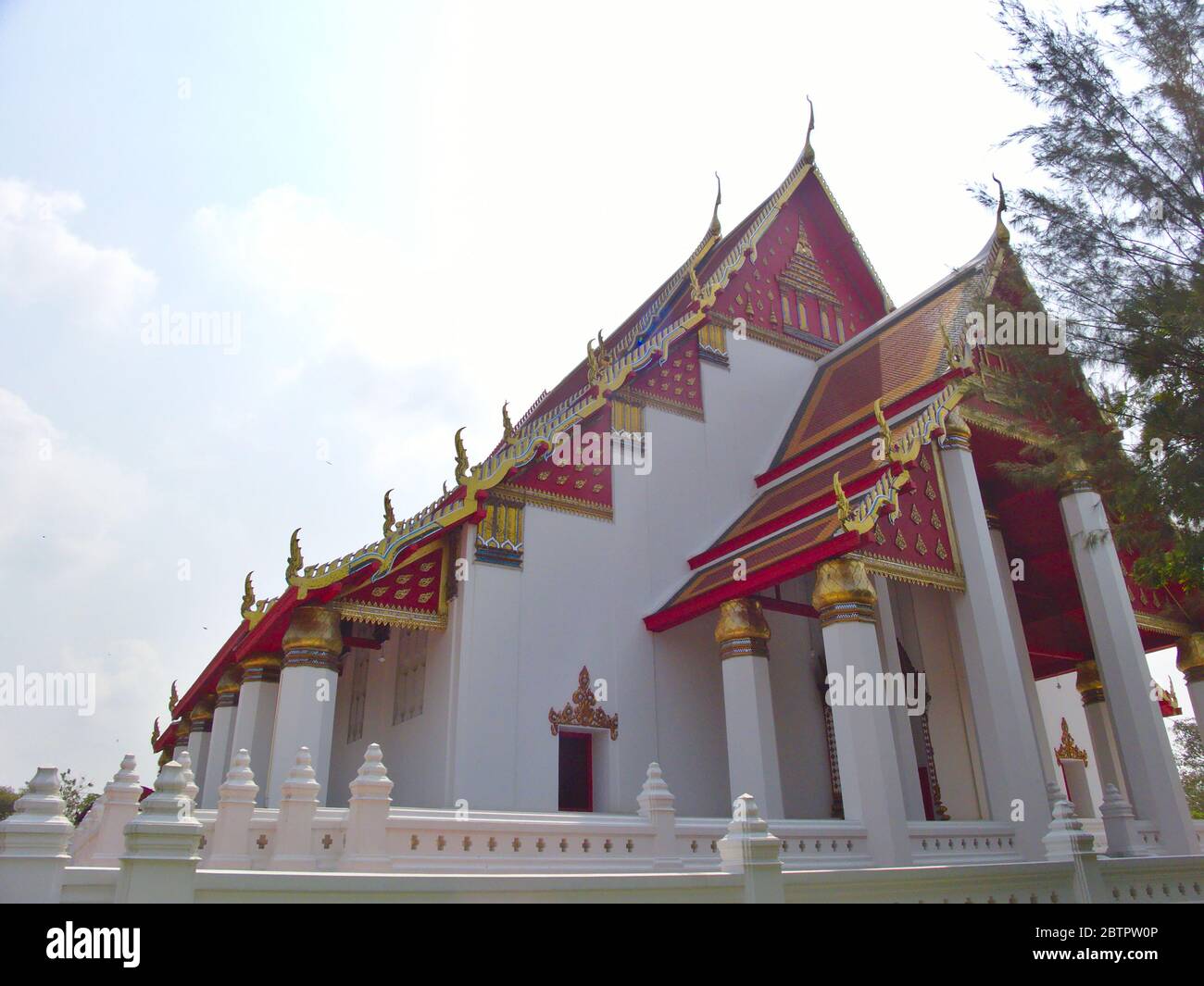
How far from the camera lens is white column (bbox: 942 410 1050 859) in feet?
27.7

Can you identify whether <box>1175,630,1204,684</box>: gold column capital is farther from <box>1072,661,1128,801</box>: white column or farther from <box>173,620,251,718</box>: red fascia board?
<box>173,620,251,718</box>: red fascia board

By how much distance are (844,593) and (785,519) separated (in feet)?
5.68

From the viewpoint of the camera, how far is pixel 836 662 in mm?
7988

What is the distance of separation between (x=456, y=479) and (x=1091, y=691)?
10348 millimetres

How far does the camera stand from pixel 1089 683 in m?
13.6

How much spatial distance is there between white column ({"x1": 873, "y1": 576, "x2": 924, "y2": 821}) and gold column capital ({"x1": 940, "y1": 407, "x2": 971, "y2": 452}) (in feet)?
5.70

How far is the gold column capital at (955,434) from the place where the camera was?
9.84 meters

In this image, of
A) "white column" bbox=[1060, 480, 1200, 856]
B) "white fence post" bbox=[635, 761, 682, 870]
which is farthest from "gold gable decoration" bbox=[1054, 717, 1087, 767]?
"white fence post" bbox=[635, 761, 682, 870]

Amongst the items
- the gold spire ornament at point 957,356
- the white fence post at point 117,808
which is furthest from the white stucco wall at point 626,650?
the gold spire ornament at point 957,356

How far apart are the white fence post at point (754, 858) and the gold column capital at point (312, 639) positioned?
15.6 feet

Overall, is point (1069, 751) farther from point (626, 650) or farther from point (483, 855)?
point (483, 855)

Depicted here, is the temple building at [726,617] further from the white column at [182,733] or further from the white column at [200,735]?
the white column at [182,733]

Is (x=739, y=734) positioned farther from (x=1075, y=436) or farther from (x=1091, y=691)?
(x=1091, y=691)
